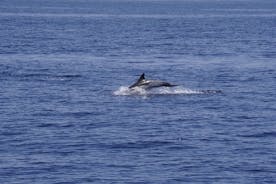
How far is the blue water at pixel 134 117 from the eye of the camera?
38.0 meters

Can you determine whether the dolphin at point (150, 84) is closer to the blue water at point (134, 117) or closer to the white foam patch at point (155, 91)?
the white foam patch at point (155, 91)

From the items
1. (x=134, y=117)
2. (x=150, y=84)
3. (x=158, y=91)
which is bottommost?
(x=158, y=91)

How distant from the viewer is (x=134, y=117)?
49.8m

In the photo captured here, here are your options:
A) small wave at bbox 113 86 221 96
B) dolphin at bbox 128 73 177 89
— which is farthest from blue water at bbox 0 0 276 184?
dolphin at bbox 128 73 177 89

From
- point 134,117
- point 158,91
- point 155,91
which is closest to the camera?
point 134,117

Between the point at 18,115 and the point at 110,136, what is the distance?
7585 mm

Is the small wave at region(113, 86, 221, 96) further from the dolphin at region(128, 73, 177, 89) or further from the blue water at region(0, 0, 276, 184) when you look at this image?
the dolphin at region(128, 73, 177, 89)

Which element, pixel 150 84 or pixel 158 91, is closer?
pixel 150 84

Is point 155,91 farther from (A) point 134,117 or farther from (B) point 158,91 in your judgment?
(A) point 134,117

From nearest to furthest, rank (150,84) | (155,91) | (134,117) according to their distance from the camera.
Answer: (134,117) < (150,84) < (155,91)

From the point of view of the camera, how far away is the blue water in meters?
38.0

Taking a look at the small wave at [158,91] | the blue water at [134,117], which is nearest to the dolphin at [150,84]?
the small wave at [158,91]

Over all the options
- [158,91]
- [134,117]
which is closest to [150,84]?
[158,91]

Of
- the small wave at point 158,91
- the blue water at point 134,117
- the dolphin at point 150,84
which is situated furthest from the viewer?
the small wave at point 158,91
